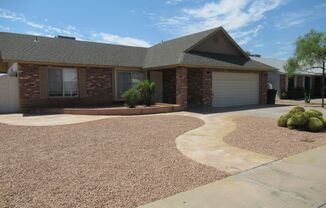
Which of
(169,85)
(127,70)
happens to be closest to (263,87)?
(169,85)

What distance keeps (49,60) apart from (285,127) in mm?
12231

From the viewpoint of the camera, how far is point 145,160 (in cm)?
578

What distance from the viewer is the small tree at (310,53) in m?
18.8

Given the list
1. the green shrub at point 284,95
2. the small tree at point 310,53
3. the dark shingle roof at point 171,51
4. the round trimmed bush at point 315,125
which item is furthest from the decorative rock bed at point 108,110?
the green shrub at point 284,95

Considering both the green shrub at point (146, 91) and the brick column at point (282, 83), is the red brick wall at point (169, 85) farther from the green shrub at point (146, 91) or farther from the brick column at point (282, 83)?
the brick column at point (282, 83)

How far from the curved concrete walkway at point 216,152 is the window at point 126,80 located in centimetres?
941

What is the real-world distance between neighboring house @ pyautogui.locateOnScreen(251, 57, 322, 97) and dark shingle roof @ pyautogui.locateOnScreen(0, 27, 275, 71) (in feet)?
31.2

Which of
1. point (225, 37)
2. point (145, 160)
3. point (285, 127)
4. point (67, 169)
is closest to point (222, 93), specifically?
point (225, 37)

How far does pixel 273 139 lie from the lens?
7.88 m

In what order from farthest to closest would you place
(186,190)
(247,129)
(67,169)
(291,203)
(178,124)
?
(178,124)
(247,129)
(67,169)
(186,190)
(291,203)

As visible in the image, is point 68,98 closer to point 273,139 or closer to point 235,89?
point 235,89

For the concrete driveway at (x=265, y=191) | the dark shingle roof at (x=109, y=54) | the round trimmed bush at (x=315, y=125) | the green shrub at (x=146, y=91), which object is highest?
the dark shingle roof at (x=109, y=54)

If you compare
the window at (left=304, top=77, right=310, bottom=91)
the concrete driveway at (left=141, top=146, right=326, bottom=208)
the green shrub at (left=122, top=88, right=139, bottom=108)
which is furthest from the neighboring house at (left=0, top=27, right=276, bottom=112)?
the window at (left=304, top=77, right=310, bottom=91)

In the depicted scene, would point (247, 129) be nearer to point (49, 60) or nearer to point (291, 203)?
point (291, 203)
